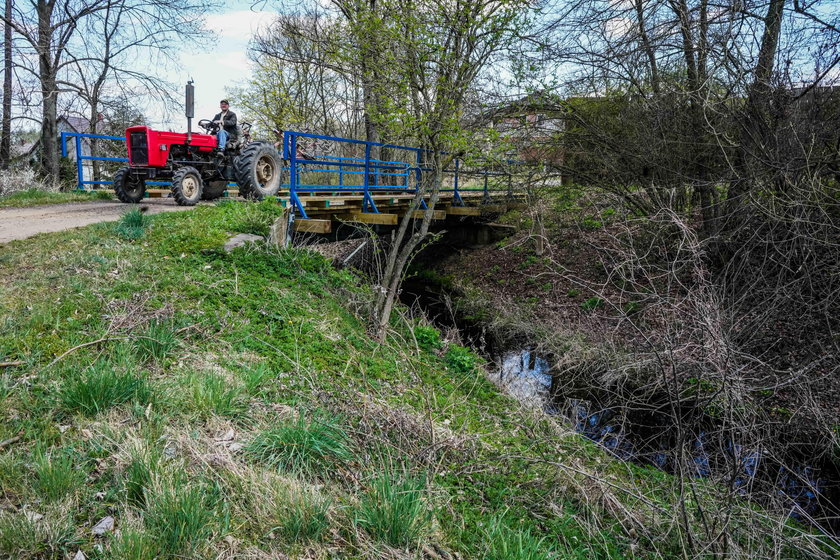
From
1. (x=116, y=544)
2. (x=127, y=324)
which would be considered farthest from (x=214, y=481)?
(x=127, y=324)

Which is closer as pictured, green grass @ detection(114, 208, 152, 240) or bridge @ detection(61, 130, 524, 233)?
green grass @ detection(114, 208, 152, 240)

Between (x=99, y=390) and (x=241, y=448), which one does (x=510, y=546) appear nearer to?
(x=241, y=448)

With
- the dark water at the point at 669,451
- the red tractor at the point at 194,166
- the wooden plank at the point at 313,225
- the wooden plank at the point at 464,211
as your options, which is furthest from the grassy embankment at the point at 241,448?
the wooden plank at the point at 464,211

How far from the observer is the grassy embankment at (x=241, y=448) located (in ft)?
7.77

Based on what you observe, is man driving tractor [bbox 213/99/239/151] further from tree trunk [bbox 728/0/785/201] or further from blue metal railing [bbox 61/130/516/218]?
tree trunk [bbox 728/0/785/201]

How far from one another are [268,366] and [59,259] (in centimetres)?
289

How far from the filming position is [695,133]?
8.21m

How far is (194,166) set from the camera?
9789 millimetres

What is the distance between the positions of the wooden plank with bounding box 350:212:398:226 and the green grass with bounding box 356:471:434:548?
6648 millimetres

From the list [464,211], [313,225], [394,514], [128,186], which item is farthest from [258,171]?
[394,514]

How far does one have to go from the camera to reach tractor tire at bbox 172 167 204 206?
8.98 metres

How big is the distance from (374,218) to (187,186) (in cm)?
332

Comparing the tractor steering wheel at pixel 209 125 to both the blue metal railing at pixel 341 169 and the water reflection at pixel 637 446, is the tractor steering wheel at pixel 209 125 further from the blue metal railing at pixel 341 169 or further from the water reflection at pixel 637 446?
the water reflection at pixel 637 446

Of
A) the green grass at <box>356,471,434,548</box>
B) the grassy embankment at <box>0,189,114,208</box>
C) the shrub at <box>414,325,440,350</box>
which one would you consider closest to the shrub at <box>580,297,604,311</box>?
the shrub at <box>414,325,440,350</box>
